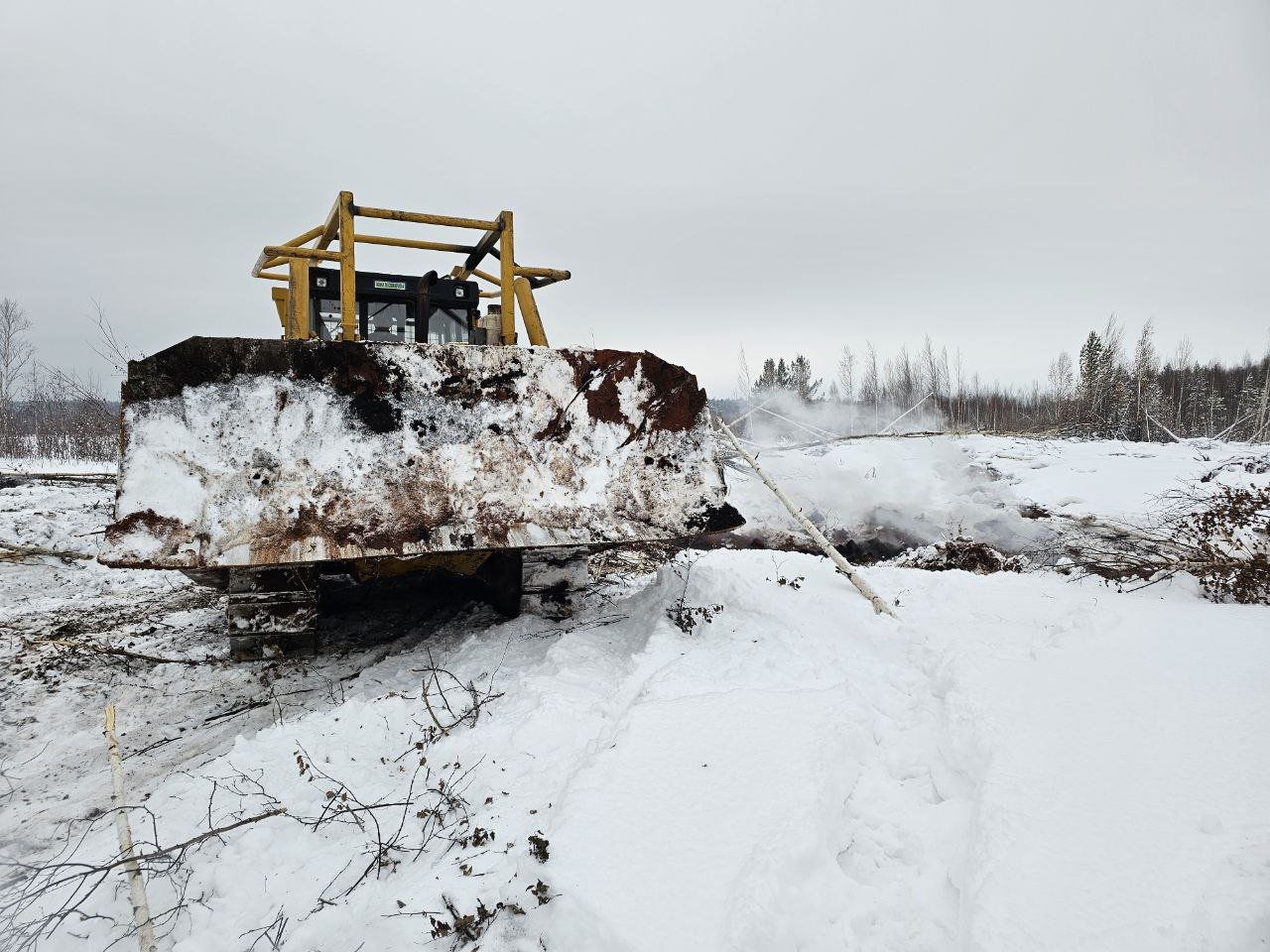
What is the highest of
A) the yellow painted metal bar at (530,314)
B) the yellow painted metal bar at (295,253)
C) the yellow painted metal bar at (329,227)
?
the yellow painted metal bar at (329,227)

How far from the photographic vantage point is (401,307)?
4887 millimetres

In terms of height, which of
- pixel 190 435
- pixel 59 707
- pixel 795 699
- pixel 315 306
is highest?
pixel 315 306

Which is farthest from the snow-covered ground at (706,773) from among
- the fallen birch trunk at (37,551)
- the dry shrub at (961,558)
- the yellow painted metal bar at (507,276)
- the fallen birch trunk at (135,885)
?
the dry shrub at (961,558)

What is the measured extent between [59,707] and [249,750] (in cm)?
155

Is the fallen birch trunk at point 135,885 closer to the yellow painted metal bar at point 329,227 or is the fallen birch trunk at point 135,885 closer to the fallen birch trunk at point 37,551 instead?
the yellow painted metal bar at point 329,227

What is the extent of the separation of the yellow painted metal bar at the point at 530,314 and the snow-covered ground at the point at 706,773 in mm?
1777

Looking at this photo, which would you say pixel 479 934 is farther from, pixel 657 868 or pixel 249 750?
pixel 249 750

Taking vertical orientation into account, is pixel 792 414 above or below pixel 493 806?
above

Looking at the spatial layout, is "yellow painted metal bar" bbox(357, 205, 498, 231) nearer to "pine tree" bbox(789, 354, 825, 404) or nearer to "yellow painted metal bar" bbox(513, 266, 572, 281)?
"yellow painted metal bar" bbox(513, 266, 572, 281)

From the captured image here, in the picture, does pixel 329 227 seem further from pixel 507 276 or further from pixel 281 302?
pixel 281 302

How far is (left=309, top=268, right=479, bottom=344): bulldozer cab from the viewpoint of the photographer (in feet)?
15.1

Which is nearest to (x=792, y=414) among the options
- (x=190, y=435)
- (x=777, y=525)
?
(x=777, y=525)

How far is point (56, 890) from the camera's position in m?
1.79

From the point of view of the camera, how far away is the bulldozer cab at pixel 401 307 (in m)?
4.61
